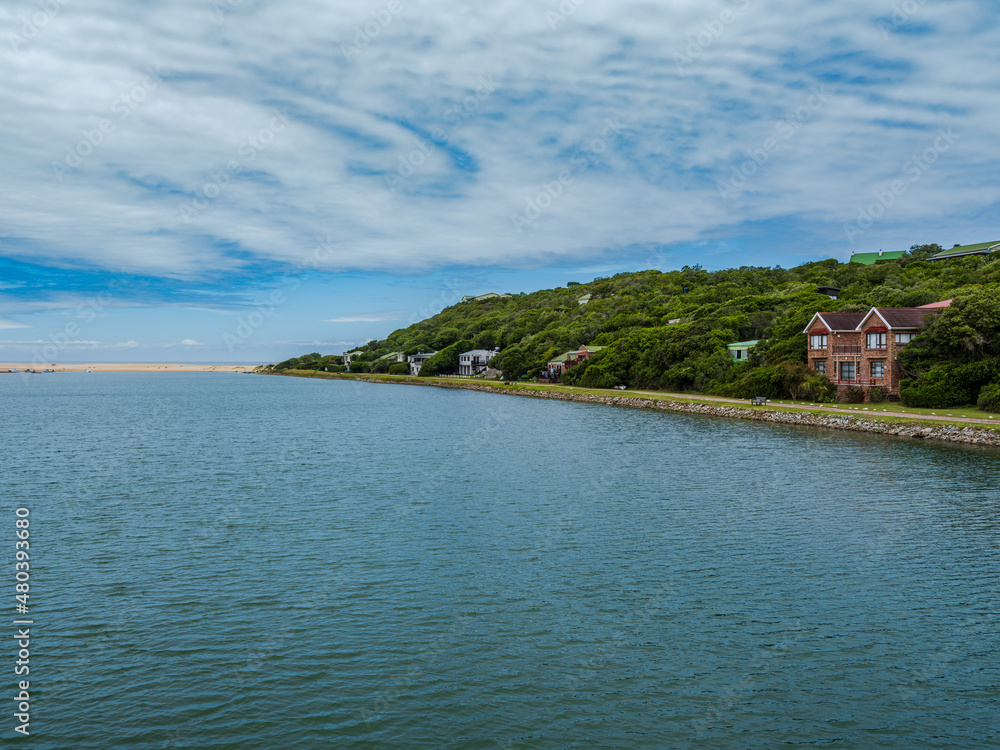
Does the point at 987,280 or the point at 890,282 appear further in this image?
the point at 890,282

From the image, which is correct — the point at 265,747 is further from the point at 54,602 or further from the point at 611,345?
the point at 611,345

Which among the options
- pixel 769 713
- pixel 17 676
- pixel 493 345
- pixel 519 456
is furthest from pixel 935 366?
pixel 493 345

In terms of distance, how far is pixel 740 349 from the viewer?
78.4m

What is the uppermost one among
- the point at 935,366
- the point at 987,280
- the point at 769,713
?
the point at 987,280

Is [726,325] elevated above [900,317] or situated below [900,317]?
above

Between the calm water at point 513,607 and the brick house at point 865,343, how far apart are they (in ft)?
86.5

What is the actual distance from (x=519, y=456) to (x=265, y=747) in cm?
2943

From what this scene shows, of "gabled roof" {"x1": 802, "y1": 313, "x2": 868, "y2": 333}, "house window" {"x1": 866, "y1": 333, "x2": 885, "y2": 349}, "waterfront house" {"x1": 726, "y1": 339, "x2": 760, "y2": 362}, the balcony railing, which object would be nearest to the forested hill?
"waterfront house" {"x1": 726, "y1": 339, "x2": 760, "y2": 362}

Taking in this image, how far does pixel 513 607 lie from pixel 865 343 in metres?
54.0

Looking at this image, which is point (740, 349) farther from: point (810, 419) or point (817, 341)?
point (810, 419)

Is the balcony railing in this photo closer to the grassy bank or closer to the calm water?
the grassy bank

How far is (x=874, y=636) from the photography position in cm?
1460

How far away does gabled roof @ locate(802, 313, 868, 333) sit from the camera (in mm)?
60581

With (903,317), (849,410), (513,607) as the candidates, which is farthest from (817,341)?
(513,607)
